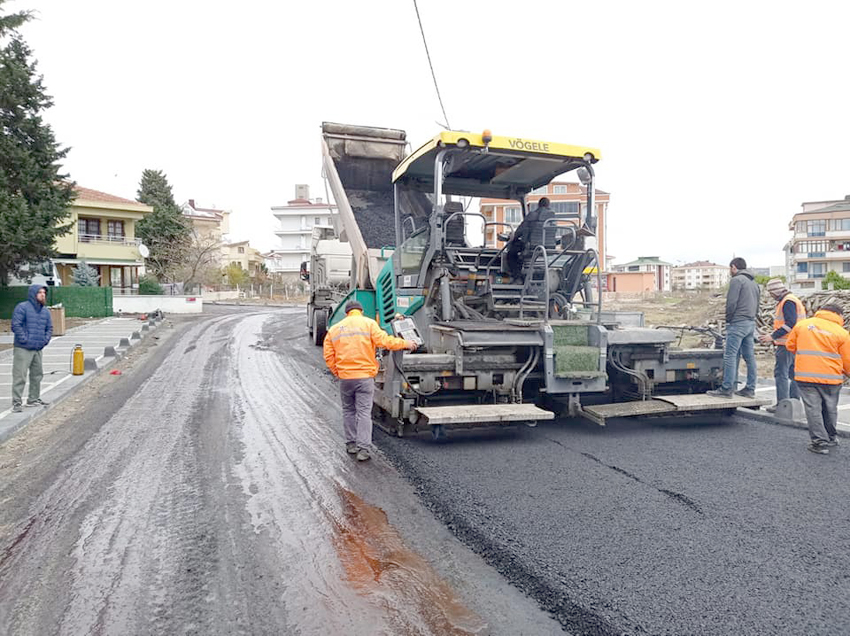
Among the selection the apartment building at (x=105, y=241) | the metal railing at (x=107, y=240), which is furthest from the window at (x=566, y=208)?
the metal railing at (x=107, y=240)

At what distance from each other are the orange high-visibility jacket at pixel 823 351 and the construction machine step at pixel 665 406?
0.83 m

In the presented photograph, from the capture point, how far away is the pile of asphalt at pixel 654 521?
2.82 metres

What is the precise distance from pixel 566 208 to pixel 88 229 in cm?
3223

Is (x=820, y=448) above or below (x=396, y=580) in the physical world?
above

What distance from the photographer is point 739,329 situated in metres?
6.57

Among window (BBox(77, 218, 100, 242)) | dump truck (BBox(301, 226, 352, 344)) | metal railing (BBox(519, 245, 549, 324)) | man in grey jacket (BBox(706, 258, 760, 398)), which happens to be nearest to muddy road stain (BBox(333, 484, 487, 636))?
metal railing (BBox(519, 245, 549, 324))

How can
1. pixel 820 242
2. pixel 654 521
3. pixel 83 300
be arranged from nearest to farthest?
1. pixel 654 521
2. pixel 83 300
3. pixel 820 242

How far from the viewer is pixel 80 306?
2331cm

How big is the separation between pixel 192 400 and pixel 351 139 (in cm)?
486

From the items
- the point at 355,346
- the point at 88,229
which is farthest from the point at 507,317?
the point at 88,229

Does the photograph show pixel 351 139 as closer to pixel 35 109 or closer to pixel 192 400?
pixel 192 400

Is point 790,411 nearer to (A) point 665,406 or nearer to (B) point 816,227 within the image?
(A) point 665,406

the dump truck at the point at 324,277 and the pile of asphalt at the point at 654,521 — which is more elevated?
the dump truck at the point at 324,277

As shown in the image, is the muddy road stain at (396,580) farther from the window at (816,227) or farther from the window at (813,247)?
the window at (816,227)
